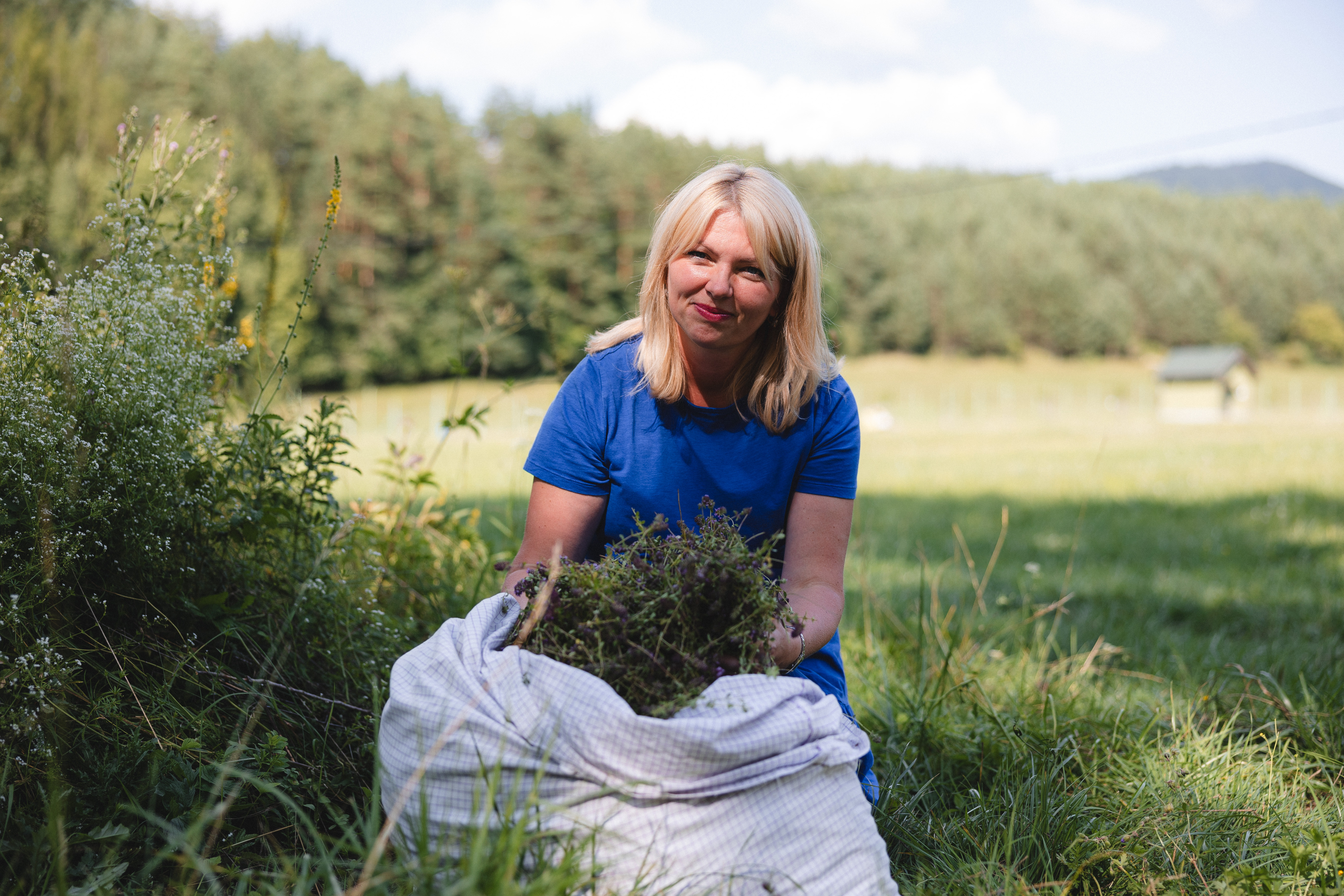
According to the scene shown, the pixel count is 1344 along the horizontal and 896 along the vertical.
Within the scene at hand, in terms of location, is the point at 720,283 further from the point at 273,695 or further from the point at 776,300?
the point at 273,695

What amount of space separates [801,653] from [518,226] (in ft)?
149

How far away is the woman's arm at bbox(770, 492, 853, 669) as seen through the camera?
2170 mm

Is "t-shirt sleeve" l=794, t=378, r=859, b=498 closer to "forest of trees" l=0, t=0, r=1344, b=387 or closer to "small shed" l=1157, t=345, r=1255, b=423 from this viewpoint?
"forest of trees" l=0, t=0, r=1344, b=387

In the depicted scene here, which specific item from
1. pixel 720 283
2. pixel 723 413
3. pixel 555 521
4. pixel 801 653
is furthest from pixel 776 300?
pixel 801 653

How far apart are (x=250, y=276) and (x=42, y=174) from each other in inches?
351

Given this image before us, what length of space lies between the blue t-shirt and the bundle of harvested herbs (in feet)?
1.61

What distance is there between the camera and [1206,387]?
1719 inches

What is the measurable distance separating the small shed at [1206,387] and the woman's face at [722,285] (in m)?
42.4

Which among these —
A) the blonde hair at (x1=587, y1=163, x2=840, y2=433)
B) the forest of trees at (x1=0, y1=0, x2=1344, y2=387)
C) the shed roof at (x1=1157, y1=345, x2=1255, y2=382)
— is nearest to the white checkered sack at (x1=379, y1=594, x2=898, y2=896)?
the blonde hair at (x1=587, y1=163, x2=840, y2=433)

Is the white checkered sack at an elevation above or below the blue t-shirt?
below

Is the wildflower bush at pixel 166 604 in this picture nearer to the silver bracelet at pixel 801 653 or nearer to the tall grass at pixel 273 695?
the tall grass at pixel 273 695

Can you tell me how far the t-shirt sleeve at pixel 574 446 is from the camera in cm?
232

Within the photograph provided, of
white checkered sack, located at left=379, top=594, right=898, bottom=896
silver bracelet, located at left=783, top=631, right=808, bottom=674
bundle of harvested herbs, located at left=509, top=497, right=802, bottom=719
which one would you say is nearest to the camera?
white checkered sack, located at left=379, top=594, right=898, bottom=896

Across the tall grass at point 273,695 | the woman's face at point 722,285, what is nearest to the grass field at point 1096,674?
the tall grass at point 273,695
